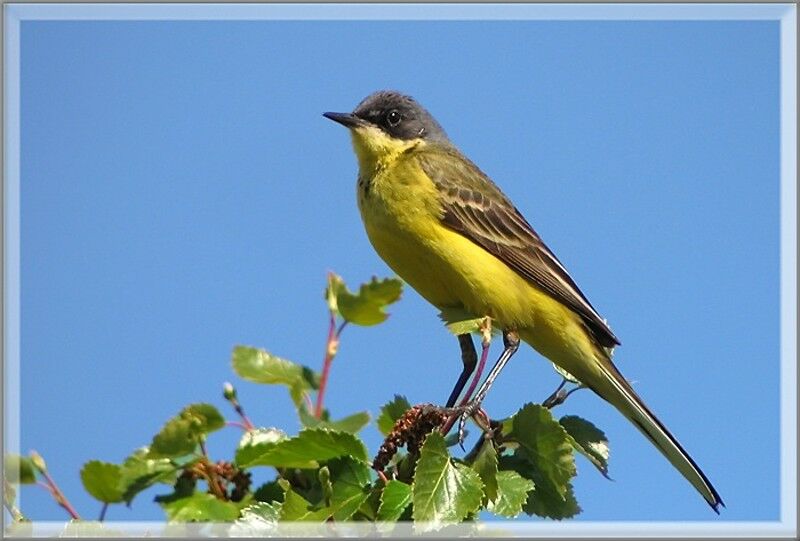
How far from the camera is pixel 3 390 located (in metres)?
4.94

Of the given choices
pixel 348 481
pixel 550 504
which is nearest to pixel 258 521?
pixel 348 481

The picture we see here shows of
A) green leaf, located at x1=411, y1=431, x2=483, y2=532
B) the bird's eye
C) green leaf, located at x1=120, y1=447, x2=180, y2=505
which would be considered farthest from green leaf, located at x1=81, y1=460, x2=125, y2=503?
the bird's eye

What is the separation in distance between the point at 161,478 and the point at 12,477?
725 millimetres

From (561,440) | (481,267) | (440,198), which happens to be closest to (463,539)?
(561,440)

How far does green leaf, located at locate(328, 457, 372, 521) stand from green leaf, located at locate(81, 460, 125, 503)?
1.17 meters

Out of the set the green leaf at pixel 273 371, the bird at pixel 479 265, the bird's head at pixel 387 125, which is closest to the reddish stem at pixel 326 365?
the green leaf at pixel 273 371

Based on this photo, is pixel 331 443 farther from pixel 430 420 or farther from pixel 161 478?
pixel 161 478

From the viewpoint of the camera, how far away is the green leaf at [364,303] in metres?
5.25

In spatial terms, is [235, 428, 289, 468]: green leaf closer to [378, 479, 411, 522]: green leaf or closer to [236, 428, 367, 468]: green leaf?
[236, 428, 367, 468]: green leaf

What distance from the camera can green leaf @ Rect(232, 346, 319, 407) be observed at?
5.24m

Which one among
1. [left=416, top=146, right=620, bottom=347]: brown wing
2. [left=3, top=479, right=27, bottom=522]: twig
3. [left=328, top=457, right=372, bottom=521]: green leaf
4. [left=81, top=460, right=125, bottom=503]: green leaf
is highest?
[left=416, top=146, right=620, bottom=347]: brown wing

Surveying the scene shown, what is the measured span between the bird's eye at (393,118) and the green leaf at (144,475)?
4204 mm

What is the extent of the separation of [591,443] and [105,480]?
96.5 inches

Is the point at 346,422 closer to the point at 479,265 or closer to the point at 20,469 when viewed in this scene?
the point at 20,469
